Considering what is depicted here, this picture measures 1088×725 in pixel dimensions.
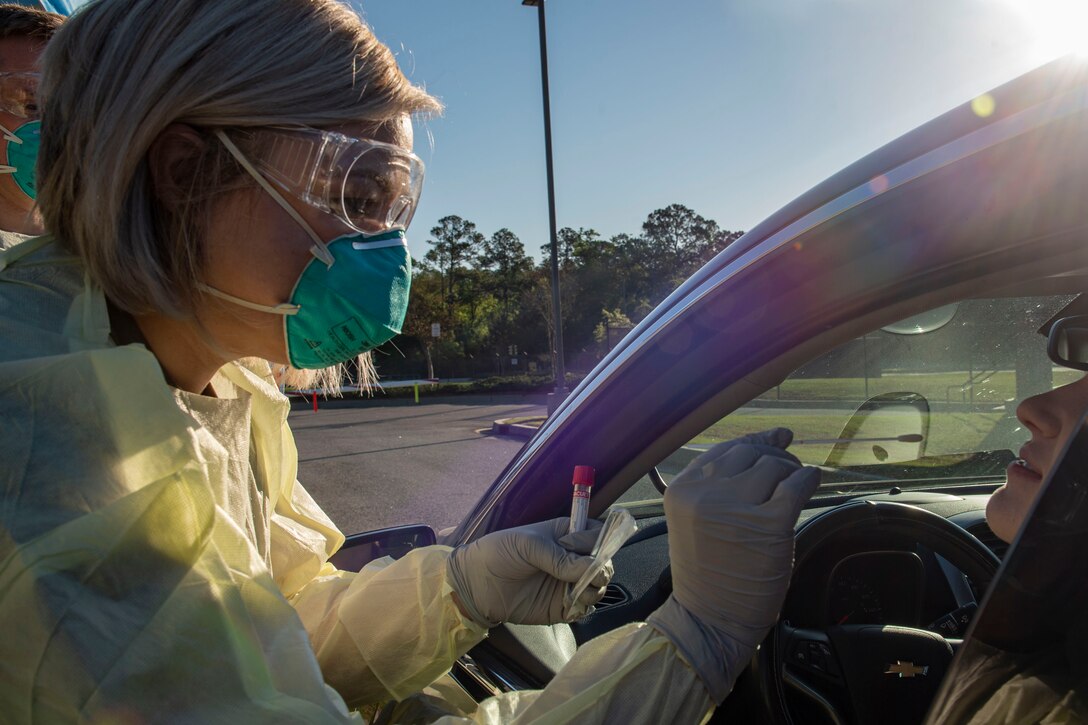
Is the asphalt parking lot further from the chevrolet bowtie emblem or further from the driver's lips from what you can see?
the driver's lips

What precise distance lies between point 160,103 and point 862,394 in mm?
1698

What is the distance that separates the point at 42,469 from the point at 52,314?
1.33 feet

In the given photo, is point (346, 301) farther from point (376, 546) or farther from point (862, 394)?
point (862, 394)

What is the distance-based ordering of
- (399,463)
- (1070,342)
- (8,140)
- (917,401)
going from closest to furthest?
(1070,342) → (917,401) → (8,140) → (399,463)

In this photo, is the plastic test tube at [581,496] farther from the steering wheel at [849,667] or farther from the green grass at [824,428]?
the steering wheel at [849,667]

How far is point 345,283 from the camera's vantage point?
1.66 meters

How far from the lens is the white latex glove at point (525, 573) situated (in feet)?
4.87

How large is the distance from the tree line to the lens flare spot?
84.7 feet

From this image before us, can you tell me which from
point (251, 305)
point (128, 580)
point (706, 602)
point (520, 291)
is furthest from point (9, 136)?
point (520, 291)

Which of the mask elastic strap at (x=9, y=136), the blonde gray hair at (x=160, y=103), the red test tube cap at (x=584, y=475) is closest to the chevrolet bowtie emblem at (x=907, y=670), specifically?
the red test tube cap at (x=584, y=475)

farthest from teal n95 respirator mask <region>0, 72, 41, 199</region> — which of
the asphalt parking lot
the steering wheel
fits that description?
the asphalt parking lot

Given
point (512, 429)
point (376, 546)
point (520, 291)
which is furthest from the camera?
point (520, 291)

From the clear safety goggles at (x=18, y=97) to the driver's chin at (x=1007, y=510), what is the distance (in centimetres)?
370

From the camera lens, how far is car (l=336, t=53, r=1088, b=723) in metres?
0.90
